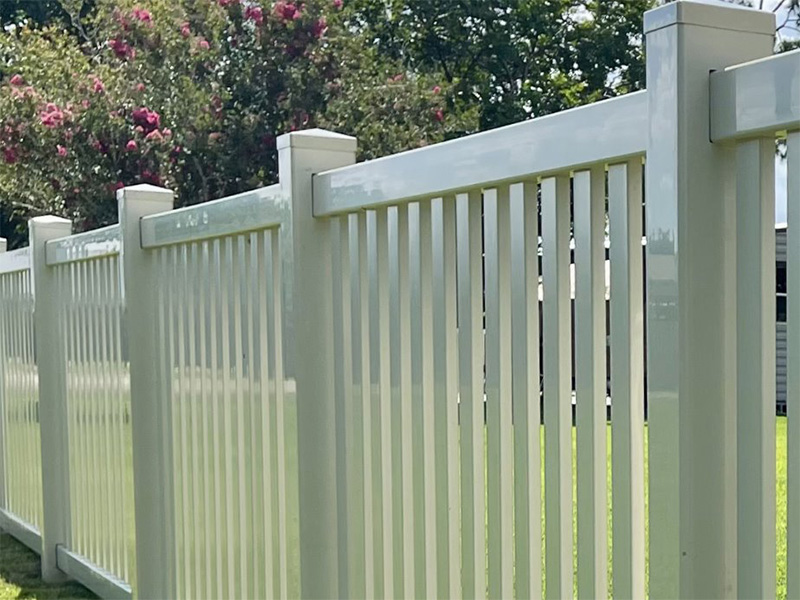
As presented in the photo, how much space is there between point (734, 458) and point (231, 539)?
7.49 ft

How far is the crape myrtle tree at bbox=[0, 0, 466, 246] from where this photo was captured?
47.9 feet

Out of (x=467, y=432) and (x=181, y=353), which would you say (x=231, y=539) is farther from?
(x=467, y=432)

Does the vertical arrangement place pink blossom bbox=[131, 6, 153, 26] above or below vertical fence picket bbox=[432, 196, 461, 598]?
above

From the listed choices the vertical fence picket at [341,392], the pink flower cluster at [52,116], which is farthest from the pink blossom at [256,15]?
the vertical fence picket at [341,392]

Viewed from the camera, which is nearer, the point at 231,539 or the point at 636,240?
the point at 636,240

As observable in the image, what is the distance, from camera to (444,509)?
2.58m

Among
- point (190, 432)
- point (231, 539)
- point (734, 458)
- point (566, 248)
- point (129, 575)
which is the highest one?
point (566, 248)

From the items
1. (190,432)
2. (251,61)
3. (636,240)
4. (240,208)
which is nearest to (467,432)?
(636,240)

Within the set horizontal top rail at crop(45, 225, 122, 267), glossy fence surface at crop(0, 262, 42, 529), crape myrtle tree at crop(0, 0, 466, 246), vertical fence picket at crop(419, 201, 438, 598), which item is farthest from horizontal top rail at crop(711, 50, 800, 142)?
crape myrtle tree at crop(0, 0, 466, 246)

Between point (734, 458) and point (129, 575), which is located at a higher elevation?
point (734, 458)

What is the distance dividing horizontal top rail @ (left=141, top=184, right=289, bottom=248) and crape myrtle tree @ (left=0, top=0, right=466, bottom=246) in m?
10.4

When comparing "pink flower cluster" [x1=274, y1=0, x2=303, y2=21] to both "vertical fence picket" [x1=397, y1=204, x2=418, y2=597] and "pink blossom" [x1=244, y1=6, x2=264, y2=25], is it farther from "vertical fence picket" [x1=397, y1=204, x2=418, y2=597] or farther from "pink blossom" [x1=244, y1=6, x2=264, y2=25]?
"vertical fence picket" [x1=397, y1=204, x2=418, y2=597]

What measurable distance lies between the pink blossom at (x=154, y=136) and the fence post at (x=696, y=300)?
1313 cm

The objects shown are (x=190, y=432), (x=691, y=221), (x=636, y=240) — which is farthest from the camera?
(x=190, y=432)
